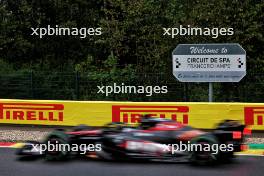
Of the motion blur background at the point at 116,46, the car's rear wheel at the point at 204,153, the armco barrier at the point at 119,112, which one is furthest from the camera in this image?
the motion blur background at the point at 116,46

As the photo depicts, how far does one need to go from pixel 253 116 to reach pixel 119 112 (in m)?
3.52

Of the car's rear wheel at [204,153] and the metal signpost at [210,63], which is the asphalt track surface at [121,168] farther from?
the metal signpost at [210,63]

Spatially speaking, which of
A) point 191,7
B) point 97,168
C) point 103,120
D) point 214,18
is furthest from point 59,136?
point 191,7

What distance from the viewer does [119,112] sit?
13648 millimetres

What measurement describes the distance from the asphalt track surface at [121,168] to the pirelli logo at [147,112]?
3223 millimetres

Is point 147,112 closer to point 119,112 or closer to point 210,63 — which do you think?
point 119,112

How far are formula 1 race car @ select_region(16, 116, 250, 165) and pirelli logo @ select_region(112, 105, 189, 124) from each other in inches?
130

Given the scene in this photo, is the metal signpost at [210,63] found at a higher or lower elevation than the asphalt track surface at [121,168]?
higher

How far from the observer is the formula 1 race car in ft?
30.6

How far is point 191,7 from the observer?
76.2ft

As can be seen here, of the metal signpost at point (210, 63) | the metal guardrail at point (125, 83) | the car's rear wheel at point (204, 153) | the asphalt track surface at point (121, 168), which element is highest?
the metal signpost at point (210, 63)

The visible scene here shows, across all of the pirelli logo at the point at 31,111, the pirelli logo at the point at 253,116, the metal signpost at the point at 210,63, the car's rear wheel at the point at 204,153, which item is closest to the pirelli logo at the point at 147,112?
the pirelli logo at the point at 253,116

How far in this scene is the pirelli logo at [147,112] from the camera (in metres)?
13.3

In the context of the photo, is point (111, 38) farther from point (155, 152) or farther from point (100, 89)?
point (155, 152)
